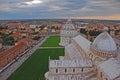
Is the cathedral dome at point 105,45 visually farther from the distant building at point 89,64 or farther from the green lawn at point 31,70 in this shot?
the green lawn at point 31,70

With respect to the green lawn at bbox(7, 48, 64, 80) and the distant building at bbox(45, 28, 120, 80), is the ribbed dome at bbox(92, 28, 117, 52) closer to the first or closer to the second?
the distant building at bbox(45, 28, 120, 80)

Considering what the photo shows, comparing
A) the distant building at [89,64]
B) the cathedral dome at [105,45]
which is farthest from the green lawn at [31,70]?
the cathedral dome at [105,45]

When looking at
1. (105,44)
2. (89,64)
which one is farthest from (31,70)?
(105,44)

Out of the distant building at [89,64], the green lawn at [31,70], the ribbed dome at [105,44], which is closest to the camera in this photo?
the distant building at [89,64]

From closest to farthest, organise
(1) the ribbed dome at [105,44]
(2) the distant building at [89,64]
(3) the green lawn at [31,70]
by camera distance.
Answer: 1. (2) the distant building at [89,64]
2. (1) the ribbed dome at [105,44]
3. (3) the green lawn at [31,70]

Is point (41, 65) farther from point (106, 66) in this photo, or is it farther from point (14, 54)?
point (106, 66)

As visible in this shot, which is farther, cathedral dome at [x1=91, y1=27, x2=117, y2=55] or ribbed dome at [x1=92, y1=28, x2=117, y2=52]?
ribbed dome at [x1=92, y1=28, x2=117, y2=52]

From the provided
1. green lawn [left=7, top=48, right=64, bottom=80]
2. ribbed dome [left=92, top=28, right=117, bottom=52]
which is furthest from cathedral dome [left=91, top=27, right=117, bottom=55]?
green lawn [left=7, top=48, right=64, bottom=80]

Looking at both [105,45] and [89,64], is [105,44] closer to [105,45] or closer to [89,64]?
[105,45]

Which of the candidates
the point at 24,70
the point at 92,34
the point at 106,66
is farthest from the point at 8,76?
the point at 92,34

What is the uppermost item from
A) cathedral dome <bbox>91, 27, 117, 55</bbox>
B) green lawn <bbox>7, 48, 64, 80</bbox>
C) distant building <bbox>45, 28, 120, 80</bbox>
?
cathedral dome <bbox>91, 27, 117, 55</bbox>

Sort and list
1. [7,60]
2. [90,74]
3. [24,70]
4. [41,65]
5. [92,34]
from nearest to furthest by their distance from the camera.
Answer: [90,74]
[24,70]
[41,65]
[7,60]
[92,34]
